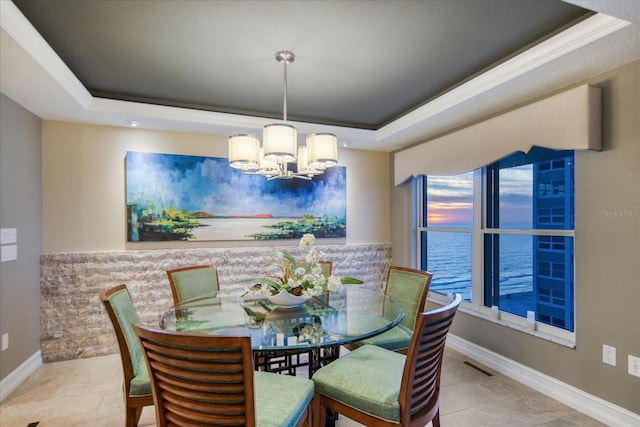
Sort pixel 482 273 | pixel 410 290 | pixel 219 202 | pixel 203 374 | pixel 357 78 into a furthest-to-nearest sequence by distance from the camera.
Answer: pixel 219 202, pixel 482 273, pixel 357 78, pixel 410 290, pixel 203 374

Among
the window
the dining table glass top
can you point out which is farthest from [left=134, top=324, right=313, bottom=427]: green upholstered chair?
A: the window

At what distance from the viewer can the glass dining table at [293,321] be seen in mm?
1749

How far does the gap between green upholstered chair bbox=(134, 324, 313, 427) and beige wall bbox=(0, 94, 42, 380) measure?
7.34 ft

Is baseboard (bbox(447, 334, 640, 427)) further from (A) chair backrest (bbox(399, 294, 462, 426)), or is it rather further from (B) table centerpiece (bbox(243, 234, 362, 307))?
(B) table centerpiece (bbox(243, 234, 362, 307))

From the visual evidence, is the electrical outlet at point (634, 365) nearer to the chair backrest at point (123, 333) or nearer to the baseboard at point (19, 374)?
the chair backrest at point (123, 333)

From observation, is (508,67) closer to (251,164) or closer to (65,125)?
(251,164)

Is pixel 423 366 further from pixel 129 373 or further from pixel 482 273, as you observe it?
pixel 482 273

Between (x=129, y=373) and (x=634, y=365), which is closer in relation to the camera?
(x=129, y=373)

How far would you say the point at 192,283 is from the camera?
9.37 ft

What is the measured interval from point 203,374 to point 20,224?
2.73 metres

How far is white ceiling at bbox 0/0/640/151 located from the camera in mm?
1883

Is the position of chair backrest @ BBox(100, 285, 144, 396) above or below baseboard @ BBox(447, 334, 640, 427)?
above

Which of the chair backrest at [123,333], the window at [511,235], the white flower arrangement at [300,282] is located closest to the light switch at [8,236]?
the chair backrest at [123,333]

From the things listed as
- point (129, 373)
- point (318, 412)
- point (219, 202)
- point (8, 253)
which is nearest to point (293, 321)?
point (318, 412)
